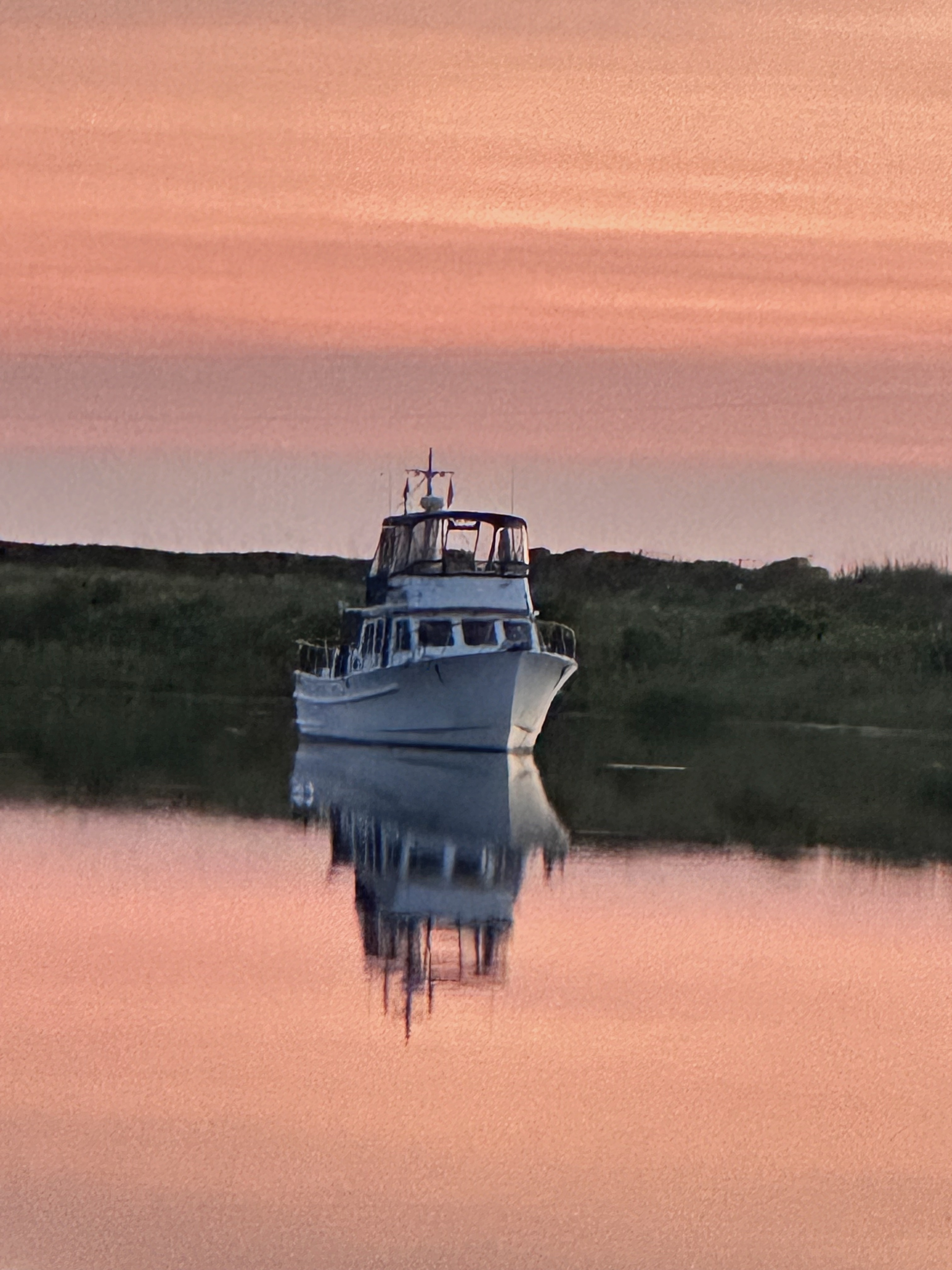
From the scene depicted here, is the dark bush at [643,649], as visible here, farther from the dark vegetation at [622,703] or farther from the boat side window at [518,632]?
the boat side window at [518,632]

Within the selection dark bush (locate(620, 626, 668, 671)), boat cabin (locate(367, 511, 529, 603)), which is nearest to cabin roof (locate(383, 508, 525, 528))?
boat cabin (locate(367, 511, 529, 603))

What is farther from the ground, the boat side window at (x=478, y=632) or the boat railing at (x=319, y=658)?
the boat side window at (x=478, y=632)

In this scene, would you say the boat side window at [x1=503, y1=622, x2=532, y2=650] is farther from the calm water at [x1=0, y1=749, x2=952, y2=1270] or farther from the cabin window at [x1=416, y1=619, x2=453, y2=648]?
the calm water at [x1=0, y1=749, x2=952, y2=1270]

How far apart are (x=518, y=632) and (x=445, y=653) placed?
229cm

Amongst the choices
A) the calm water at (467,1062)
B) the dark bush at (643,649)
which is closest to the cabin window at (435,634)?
the calm water at (467,1062)

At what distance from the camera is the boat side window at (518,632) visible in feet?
172

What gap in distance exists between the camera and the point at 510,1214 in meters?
13.1

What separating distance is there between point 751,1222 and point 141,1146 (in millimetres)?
3483

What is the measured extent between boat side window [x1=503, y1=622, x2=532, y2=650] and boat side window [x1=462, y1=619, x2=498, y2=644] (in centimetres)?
31

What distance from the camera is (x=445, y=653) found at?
5134 centimetres

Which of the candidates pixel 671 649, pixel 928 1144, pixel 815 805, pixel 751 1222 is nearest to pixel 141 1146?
pixel 751 1222

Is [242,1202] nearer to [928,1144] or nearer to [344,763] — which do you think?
[928,1144]

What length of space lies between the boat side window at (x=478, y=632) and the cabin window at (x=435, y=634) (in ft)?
1.14

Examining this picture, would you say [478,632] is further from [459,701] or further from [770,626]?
[770,626]
